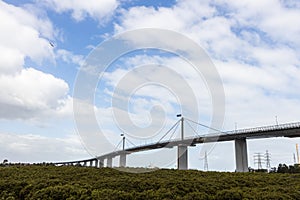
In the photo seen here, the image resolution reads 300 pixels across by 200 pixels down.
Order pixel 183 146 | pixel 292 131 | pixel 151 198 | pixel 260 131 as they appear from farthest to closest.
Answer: pixel 183 146 → pixel 260 131 → pixel 292 131 → pixel 151 198

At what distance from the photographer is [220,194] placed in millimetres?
7793

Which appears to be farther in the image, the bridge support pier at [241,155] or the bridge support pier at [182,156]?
the bridge support pier at [182,156]

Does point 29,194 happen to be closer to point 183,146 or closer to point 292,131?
point 292,131

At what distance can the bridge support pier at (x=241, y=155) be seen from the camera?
38.2 meters

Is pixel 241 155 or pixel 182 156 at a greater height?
pixel 182 156

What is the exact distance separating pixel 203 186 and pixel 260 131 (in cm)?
3061

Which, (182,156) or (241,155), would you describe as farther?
(182,156)

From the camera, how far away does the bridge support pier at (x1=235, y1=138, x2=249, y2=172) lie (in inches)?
1503

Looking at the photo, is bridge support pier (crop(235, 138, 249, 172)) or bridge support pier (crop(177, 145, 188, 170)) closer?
bridge support pier (crop(235, 138, 249, 172))

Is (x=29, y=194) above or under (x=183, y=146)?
under

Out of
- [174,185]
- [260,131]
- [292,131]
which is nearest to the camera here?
[174,185]

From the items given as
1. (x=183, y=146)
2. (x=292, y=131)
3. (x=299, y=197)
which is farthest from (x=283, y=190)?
(x=183, y=146)

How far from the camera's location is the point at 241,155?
126ft

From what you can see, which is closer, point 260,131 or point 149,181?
point 149,181
